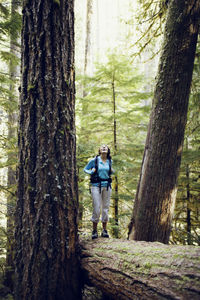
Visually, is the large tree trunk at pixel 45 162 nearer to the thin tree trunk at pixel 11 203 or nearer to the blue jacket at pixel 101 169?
the blue jacket at pixel 101 169

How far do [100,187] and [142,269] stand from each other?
180cm

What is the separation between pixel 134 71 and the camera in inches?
276

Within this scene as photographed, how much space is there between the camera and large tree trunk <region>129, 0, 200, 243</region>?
3.80 metres

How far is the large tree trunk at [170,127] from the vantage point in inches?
150

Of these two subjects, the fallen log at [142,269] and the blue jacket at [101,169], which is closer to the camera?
the fallen log at [142,269]

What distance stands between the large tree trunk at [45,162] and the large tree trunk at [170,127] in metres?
1.61

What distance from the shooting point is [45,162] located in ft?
9.93

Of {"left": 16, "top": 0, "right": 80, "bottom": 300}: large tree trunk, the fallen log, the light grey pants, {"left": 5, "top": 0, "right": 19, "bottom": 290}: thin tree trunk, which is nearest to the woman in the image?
the light grey pants

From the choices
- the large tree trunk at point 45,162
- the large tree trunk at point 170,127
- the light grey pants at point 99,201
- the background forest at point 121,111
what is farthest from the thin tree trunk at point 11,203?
the large tree trunk at point 170,127

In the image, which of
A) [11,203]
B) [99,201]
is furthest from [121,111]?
[11,203]

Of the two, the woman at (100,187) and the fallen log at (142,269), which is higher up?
the woman at (100,187)

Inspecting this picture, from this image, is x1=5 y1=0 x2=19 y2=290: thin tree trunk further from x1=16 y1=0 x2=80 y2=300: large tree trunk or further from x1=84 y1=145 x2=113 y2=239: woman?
x1=84 y1=145 x2=113 y2=239: woman

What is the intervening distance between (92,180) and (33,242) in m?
1.58

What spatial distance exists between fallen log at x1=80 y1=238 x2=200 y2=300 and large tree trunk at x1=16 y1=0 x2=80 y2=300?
44 centimetres
